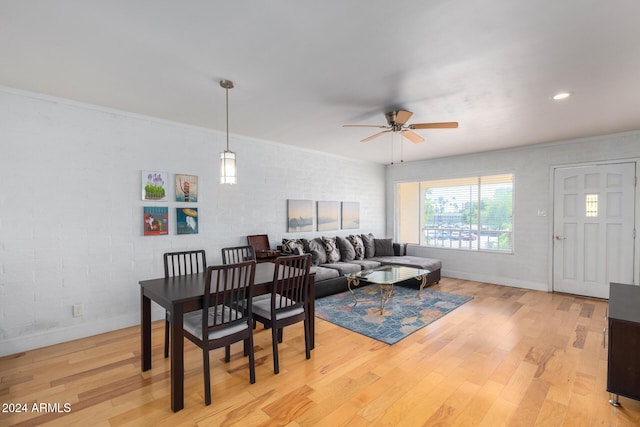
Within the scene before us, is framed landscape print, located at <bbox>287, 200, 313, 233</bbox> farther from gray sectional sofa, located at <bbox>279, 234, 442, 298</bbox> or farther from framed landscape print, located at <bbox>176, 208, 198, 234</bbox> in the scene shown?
framed landscape print, located at <bbox>176, 208, 198, 234</bbox>

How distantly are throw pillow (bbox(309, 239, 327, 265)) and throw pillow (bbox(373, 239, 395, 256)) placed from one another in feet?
4.66

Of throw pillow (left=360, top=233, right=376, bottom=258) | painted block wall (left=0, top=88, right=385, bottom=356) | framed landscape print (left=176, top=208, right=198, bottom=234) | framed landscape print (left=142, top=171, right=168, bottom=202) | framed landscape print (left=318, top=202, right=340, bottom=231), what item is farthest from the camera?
throw pillow (left=360, top=233, right=376, bottom=258)

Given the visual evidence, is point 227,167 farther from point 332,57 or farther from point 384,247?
point 384,247

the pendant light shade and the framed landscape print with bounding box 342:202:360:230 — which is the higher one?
the pendant light shade

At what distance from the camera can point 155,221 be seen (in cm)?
377

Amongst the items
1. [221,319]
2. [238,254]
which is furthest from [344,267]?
[221,319]

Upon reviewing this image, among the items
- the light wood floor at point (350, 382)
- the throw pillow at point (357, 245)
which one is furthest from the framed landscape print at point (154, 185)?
the throw pillow at point (357, 245)

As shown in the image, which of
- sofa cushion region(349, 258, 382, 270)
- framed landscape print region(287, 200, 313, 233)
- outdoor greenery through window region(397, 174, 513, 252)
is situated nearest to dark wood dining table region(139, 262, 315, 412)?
framed landscape print region(287, 200, 313, 233)

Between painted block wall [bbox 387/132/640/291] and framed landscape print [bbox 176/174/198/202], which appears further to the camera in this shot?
painted block wall [bbox 387/132/640/291]

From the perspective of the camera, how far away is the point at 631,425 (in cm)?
196

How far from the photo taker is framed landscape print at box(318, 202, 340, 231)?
5895mm

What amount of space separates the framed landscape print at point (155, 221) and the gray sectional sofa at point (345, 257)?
5.83 ft

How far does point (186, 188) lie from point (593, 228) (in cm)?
617

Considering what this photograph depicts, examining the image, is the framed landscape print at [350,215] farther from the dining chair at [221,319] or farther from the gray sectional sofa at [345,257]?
the dining chair at [221,319]
